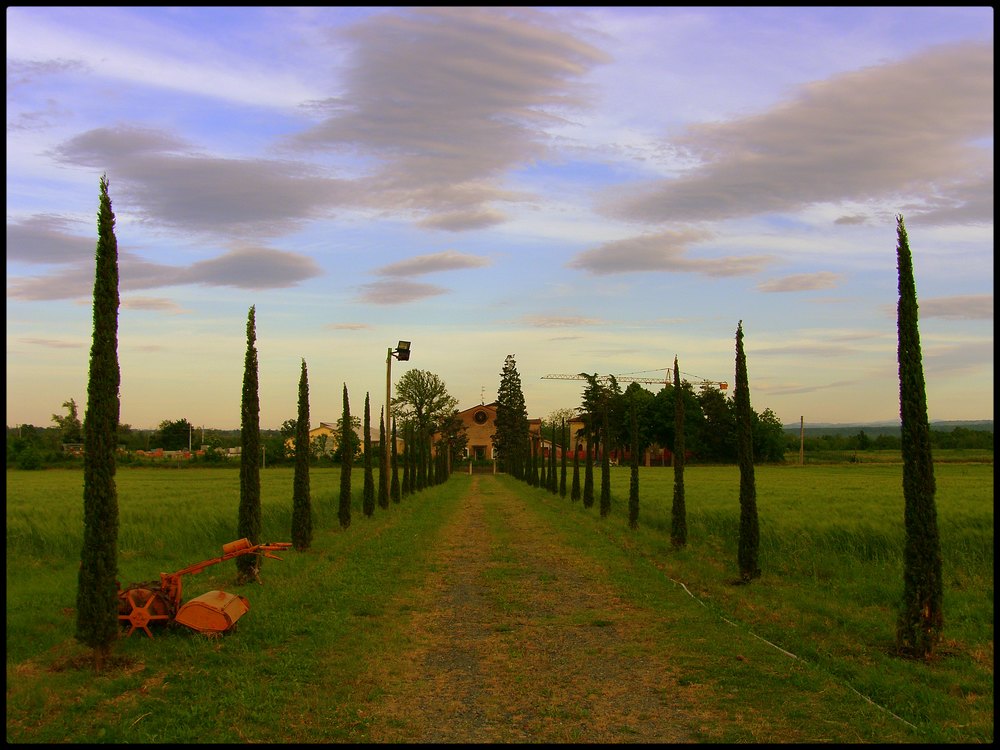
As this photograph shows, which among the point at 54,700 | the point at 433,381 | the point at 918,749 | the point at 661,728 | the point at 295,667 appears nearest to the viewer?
the point at 918,749

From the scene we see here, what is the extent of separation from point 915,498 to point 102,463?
10.0 metres

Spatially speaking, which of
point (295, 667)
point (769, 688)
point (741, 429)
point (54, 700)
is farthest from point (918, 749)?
point (741, 429)

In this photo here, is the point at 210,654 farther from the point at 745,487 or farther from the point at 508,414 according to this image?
the point at 508,414

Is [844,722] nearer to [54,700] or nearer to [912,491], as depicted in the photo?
[912,491]

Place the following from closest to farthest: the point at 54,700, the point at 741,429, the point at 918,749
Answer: the point at 918,749, the point at 54,700, the point at 741,429

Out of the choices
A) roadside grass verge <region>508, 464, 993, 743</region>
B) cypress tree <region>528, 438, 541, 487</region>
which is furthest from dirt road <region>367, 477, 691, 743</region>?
cypress tree <region>528, 438, 541, 487</region>

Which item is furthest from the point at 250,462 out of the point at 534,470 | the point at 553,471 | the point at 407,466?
the point at 534,470

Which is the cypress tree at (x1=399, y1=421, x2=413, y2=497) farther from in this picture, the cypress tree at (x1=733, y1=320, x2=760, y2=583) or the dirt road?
the cypress tree at (x1=733, y1=320, x2=760, y2=583)

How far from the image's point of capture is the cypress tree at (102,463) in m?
9.30

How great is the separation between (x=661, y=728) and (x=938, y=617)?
4.98 metres

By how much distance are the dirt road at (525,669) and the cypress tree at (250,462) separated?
3.59 metres

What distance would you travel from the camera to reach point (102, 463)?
9.55 meters

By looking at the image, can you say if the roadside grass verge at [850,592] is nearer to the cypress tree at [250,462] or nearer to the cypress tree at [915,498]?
the cypress tree at [915,498]

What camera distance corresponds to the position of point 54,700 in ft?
25.8
